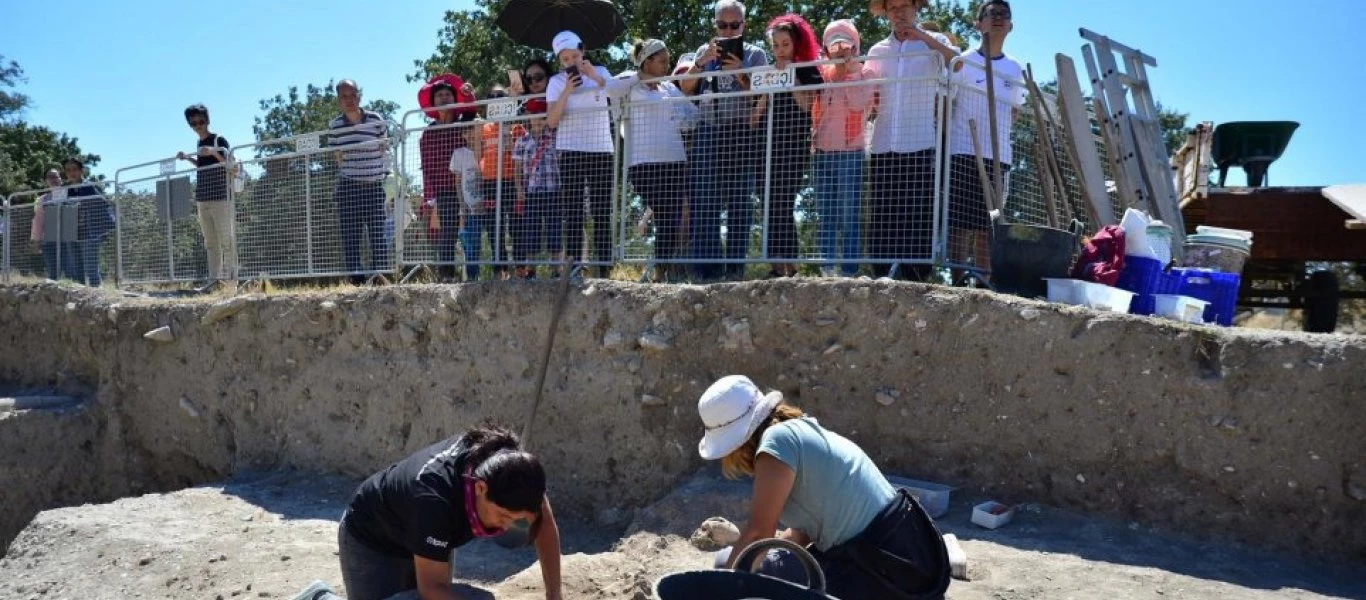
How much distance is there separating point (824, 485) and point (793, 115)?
4.07 metres

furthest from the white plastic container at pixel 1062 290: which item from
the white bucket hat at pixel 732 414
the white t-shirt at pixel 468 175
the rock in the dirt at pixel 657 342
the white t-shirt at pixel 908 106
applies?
the white t-shirt at pixel 468 175

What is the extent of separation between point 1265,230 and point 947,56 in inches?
202

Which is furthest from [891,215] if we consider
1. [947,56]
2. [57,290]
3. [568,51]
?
[57,290]

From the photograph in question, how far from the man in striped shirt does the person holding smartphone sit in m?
2.21

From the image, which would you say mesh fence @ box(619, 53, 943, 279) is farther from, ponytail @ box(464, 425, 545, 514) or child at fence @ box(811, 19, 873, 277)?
ponytail @ box(464, 425, 545, 514)

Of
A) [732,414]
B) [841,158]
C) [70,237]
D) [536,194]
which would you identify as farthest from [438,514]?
[70,237]

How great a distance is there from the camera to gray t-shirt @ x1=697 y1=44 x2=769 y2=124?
336 inches

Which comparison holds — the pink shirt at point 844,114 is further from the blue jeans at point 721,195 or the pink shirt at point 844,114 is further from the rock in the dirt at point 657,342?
the rock in the dirt at point 657,342

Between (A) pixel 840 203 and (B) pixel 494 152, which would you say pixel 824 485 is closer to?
(A) pixel 840 203

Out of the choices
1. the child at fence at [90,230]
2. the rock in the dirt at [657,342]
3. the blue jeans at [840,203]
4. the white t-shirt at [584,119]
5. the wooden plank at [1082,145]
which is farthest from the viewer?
the child at fence at [90,230]

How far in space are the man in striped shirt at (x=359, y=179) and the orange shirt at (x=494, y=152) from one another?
128 cm

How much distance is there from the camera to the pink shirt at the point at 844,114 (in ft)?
26.5

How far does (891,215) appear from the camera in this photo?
7.95 meters

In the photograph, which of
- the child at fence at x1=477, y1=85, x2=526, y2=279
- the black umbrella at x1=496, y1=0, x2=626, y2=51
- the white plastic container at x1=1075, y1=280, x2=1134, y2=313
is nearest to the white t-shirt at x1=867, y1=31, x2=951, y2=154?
the white plastic container at x1=1075, y1=280, x2=1134, y2=313
